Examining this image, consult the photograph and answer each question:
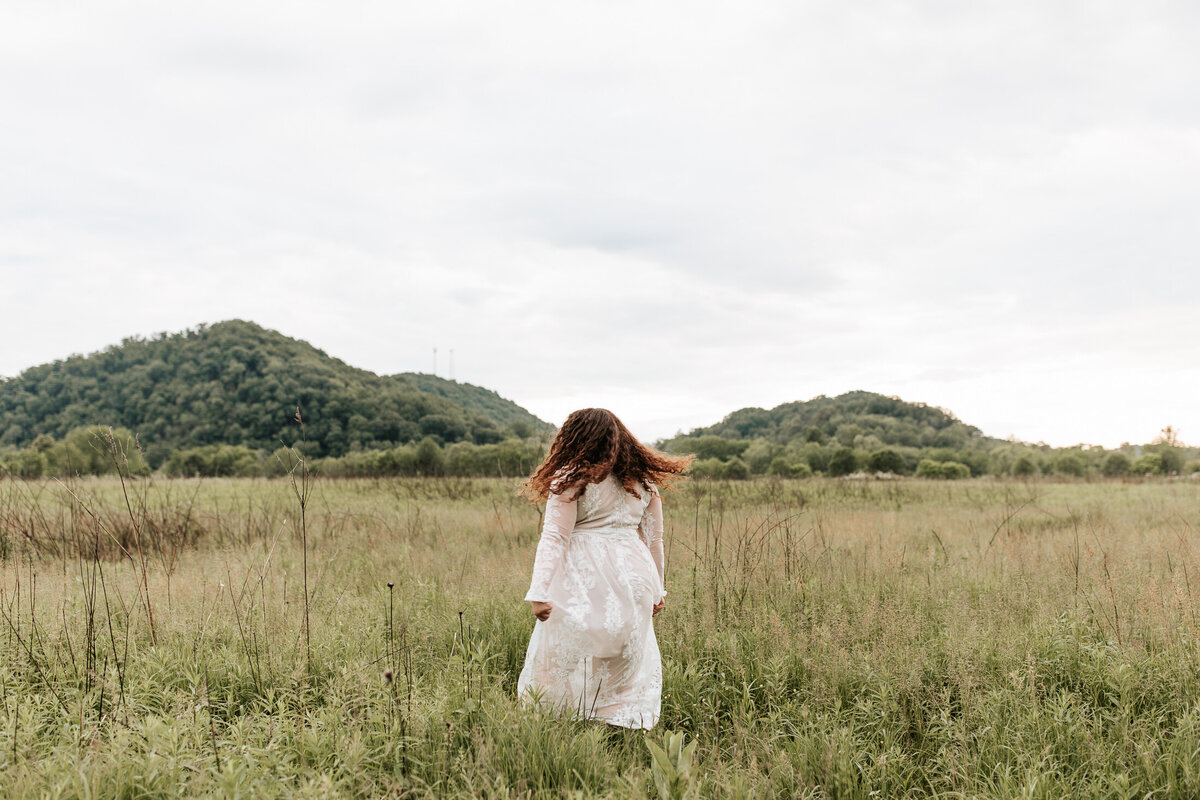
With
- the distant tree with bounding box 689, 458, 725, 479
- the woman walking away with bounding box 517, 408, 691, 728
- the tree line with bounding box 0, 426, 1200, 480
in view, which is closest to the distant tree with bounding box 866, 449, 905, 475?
the tree line with bounding box 0, 426, 1200, 480

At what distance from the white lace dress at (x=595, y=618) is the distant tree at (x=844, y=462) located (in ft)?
197

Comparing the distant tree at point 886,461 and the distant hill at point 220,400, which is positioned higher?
the distant hill at point 220,400

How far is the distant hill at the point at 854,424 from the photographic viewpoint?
296 feet

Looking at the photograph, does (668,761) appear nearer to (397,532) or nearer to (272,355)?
(397,532)

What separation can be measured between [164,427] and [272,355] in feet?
40.8

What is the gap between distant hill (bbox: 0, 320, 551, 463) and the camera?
5588 cm

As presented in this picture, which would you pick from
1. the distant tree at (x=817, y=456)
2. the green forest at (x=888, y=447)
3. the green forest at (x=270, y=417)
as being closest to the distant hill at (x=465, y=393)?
the green forest at (x=270, y=417)

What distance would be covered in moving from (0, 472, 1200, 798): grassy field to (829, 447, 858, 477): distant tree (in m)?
55.7

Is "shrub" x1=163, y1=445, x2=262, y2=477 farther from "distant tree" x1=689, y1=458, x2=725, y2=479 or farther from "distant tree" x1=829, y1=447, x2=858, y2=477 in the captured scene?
"distant tree" x1=829, y1=447, x2=858, y2=477

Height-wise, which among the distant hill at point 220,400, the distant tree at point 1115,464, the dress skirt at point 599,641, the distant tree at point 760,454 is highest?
the distant hill at point 220,400

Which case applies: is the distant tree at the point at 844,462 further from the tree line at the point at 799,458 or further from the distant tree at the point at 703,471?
the distant tree at the point at 703,471

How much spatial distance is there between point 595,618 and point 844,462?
211ft

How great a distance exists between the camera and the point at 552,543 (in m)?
3.41

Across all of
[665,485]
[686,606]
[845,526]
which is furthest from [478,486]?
[665,485]
